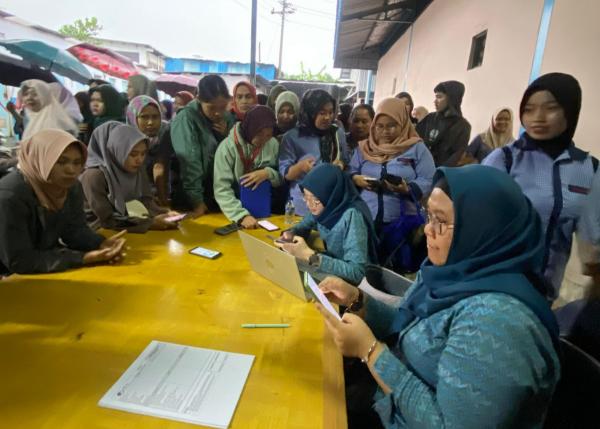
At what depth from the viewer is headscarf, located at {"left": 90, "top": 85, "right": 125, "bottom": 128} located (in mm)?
3225

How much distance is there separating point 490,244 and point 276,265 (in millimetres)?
732

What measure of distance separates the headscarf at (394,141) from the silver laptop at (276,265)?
120 cm

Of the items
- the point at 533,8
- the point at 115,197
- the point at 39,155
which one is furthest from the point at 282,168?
the point at 533,8

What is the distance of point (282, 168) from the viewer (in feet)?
7.93

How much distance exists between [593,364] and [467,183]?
1.75ft

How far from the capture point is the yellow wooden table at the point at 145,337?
784 mm

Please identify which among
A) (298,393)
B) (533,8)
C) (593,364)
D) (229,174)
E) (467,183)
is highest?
(533,8)

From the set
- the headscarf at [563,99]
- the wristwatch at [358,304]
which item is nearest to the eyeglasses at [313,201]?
the wristwatch at [358,304]

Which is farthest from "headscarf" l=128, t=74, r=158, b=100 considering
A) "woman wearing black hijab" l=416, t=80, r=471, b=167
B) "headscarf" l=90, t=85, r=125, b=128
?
"woman wearing black hijab" l=416, t=80, r=471, b=167

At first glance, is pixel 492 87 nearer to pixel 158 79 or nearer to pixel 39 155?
pixel 39 155

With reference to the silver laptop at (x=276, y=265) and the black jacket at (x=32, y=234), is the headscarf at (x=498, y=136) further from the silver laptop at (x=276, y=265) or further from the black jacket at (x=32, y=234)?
the black jacket at (x=32, y=234)

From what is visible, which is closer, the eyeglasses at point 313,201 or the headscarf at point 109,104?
the eyeglasses at point 313,201

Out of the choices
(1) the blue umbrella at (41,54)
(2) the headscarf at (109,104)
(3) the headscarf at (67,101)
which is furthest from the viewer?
(1) the blue umbrella at (41,54)

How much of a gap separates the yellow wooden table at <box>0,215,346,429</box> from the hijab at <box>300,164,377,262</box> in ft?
1.61
